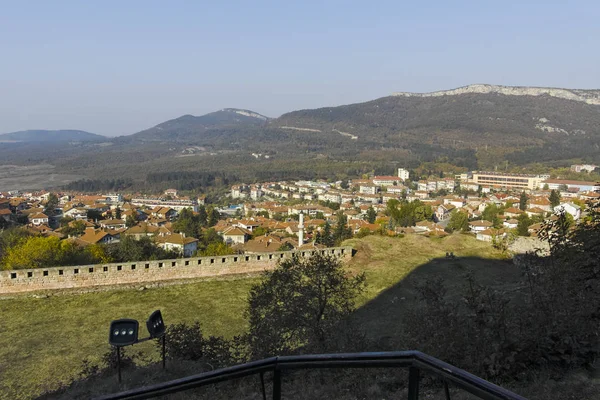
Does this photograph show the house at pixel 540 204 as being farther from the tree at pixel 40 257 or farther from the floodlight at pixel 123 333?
the floodlight at pixel 123 333

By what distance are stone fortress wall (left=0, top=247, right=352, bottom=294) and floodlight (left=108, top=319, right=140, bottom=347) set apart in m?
6.97

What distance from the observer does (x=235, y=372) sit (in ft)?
7.13

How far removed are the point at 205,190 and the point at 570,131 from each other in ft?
451

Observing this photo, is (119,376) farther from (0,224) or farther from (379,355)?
(0,224)

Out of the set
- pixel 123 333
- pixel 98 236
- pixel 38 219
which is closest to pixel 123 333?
pixel 123 333

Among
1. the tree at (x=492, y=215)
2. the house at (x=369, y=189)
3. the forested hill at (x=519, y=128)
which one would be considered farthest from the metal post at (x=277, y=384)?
the forested hill at (x=519, y=128)

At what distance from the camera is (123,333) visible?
5895mm

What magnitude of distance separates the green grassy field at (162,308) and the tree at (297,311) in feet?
7.38

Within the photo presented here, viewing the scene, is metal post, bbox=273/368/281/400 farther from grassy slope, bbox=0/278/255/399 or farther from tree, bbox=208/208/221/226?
tree, bbox=208/208/221/226

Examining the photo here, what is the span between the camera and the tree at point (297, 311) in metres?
7.00

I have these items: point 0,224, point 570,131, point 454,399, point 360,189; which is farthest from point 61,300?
point 570,131

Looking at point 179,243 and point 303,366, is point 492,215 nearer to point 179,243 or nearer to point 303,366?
point 179,243

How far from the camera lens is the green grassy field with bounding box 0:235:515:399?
928 cm

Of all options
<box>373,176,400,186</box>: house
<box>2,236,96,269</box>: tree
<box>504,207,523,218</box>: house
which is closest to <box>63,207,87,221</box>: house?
<box>2,236,96,269</box>: tree
